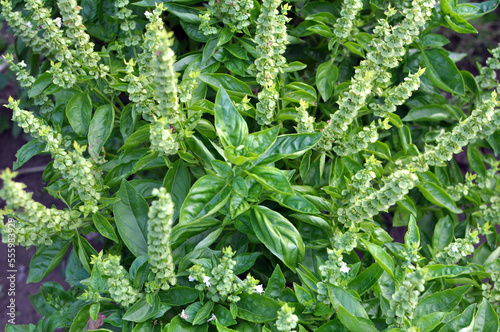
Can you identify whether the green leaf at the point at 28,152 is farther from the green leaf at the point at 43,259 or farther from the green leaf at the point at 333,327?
the green leaf at the point at 333,327

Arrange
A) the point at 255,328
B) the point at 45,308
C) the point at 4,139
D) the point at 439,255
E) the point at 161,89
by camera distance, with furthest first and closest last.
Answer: the point at 4,139 < the point at 45,308 < the point at 439,255 < the point at 255,328 < the point at 161,89

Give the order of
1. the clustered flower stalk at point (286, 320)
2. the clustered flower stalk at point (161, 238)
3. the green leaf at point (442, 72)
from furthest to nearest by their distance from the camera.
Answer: the green leaf at point (442, 72), the clustered flower stalk at point (286, 320), the clustered flower stalk at point (161, 238)

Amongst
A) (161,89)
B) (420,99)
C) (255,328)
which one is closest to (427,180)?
(420,99)

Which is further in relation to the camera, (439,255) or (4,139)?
(4,139)

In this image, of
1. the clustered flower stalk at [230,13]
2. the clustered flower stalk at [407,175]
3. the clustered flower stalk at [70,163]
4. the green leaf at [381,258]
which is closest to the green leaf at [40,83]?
the clustered flower stalk at [70,163]

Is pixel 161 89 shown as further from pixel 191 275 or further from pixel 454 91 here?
pixel 454 91

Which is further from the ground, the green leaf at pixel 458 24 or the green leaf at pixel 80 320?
the green leaf at pixel 458 24

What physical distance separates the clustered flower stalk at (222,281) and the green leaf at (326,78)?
1178 mm

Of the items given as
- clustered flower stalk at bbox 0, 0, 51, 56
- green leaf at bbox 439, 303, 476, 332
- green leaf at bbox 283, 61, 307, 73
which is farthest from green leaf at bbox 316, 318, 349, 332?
clustered flower stalk at bbox 0, 0, 51, 56

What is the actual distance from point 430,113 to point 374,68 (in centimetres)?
88

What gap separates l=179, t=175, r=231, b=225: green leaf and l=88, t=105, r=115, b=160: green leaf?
0.73 m

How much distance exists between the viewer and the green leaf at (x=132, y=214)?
81.4 inches

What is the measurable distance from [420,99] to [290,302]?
1.75 metres

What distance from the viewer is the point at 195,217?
182 centimetres
